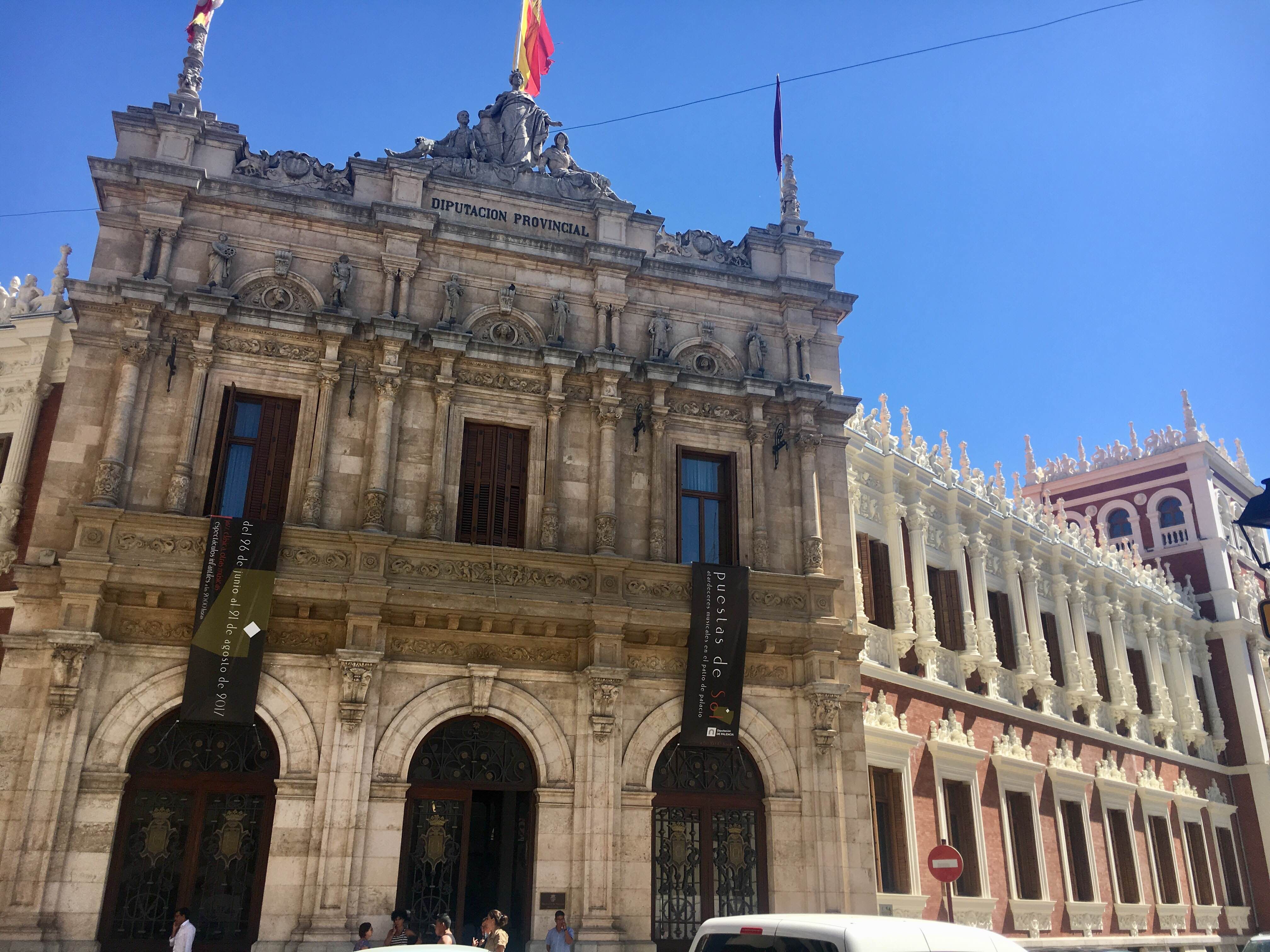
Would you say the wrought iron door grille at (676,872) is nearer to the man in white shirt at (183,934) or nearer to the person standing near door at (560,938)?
the person standing near door at (560,938)

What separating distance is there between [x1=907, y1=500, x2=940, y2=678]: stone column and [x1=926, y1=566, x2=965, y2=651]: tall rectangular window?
341 mm

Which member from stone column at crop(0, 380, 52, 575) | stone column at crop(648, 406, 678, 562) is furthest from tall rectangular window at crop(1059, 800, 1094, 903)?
stone column at crop(0, 380, 52, 575)

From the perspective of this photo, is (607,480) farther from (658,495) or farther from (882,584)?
(882,584)

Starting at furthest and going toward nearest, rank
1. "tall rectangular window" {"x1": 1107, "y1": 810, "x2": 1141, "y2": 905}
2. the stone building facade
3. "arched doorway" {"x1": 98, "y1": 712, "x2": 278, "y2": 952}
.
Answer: "tall rectangular window" {"x1": 1107, "y1": 810, "x2": 1141, "y2": 905}
the stone building facade
"arched doorway" {"x1": 98, "y1": 712, "x2": 278, "y2": 952}

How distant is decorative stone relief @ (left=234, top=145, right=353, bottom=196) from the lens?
20.0 m

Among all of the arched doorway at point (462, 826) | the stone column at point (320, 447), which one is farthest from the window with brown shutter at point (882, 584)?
the stone column at point (320, 447)

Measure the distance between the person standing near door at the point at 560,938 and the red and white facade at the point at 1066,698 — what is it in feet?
26.4

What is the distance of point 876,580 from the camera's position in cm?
2558

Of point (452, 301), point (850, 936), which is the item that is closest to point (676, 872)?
point (452, 301)

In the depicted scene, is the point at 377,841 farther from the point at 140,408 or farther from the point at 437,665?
the point at 140,408

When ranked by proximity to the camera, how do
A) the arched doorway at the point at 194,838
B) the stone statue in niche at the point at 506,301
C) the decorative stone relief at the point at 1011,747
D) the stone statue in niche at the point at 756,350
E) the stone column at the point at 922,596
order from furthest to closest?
the decorative stone relief at the point at 1011,747, the stone column at the point at 922,596, the stone statue in niche at the point at 756,350, the stone statue in niche at the point at 506,301, the arched doorway at the point at 194,838

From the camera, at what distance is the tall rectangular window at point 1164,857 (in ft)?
107

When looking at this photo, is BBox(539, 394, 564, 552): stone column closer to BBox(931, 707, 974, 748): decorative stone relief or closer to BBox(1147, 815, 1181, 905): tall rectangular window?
BBox(931, 707, 974, 748): decorative stone relief

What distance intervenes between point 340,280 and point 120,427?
14.9 feet
